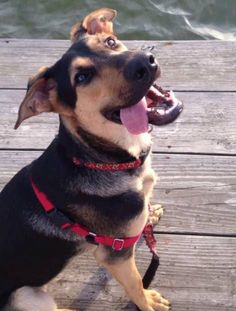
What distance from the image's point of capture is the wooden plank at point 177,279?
342 centimetres

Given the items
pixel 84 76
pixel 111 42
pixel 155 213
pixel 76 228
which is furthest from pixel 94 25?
pixel 155 213

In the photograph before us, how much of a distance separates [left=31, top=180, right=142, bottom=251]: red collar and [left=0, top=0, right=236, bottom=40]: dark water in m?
4.24

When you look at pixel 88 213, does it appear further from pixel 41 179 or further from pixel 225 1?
pixel 225 1

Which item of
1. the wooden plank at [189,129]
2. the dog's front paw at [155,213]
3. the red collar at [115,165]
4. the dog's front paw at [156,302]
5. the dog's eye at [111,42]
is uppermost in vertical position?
the dog's eye at [111,42]

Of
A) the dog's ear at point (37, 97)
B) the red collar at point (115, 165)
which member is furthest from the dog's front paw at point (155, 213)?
the dog's ear at point (37, 97)

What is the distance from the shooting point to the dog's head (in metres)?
2.73

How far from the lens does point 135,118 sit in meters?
2.85

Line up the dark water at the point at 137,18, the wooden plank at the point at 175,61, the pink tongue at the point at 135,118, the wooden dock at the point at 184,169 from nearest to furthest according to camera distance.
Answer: the pink tongue at the point at 135,118 < the wooden dock at the point at 184,169 < the wooden plank at the point at 175,61 < the dark water at the point at 137,18

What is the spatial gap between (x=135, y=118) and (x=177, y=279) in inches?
49.6

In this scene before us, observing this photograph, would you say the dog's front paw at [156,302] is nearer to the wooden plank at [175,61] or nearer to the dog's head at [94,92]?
the dog's head at [94,92]

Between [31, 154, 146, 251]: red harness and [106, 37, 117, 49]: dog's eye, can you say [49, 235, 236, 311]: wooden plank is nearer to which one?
[31, 154, 146, 251]: red harness

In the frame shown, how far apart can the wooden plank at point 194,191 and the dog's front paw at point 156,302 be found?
517 millimetres

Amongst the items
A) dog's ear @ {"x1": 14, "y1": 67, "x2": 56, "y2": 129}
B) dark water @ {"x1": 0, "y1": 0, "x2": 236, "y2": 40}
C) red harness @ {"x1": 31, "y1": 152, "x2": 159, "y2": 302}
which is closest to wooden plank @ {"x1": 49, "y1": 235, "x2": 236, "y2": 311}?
red harness @ {"x1": 31, "y1": 152, "x2": 159, "y2": 302}

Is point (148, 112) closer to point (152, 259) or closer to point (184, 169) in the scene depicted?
point (152, 259)
